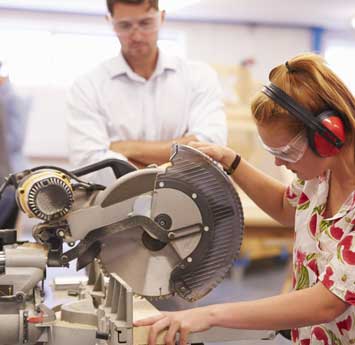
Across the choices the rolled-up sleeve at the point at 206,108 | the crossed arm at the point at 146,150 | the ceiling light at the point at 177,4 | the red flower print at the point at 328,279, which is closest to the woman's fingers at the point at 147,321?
the red flower print at the point at 328,279

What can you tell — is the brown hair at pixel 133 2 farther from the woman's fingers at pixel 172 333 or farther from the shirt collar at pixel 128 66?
the woman's fingers at pixel 172 333

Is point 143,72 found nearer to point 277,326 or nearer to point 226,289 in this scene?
point 277,326

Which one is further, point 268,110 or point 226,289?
point 226,289

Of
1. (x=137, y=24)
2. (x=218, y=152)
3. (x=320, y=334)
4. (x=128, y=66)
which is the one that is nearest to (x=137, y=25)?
(x=137, y=24)

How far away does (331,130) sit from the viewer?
1351 mm

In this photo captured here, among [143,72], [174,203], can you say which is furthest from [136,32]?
[174,203]

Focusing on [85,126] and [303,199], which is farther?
[85,126]

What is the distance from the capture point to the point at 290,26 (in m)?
8.54

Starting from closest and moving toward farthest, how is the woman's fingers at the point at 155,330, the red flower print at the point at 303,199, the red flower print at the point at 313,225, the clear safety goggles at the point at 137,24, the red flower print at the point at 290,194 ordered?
the woman's fingers at the point at 155,330 → the red flower print at the point at 313,225 → the red flower print at the point at 303,199 → the red flower print at the point at 290,194 → the clear safety goggles at the point at 137,24

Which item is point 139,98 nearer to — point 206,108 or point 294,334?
point 206,108

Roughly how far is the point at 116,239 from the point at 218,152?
46 centimetres

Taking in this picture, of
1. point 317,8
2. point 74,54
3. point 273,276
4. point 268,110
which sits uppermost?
point 268,110

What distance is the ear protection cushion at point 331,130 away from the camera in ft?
4.45

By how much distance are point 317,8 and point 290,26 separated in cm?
110
